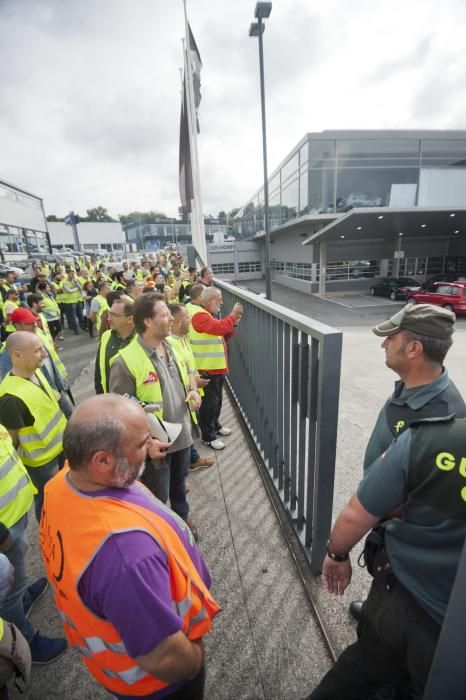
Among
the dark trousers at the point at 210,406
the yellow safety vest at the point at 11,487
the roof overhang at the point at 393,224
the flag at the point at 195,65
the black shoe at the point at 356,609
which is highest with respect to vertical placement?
the flag at the point at 195,65

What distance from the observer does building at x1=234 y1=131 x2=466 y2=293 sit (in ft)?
63.7

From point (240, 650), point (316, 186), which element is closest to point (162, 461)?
point (240, 650)

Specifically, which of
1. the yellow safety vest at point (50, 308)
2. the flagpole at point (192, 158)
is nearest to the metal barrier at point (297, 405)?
the yellow safety vest at point (50, 308)

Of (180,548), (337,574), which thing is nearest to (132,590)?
(180,548)

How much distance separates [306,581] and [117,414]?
2094mm

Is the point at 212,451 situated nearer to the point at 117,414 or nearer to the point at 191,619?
the point at 191,619

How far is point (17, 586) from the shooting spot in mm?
1962

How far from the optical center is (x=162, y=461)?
2510 mm

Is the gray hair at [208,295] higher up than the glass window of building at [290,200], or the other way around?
the glass window of building at [290,200]

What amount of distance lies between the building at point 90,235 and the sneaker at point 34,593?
3223 inches

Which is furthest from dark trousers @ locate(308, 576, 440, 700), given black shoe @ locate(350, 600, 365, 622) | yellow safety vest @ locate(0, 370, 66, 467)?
yellow safety vest @ locate(0, 370, 66, 467)

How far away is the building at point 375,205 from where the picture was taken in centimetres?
1942

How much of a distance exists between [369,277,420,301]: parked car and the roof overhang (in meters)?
3.37

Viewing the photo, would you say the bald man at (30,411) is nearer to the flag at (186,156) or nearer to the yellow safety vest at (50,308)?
the yellow safety vest at (50,308)
